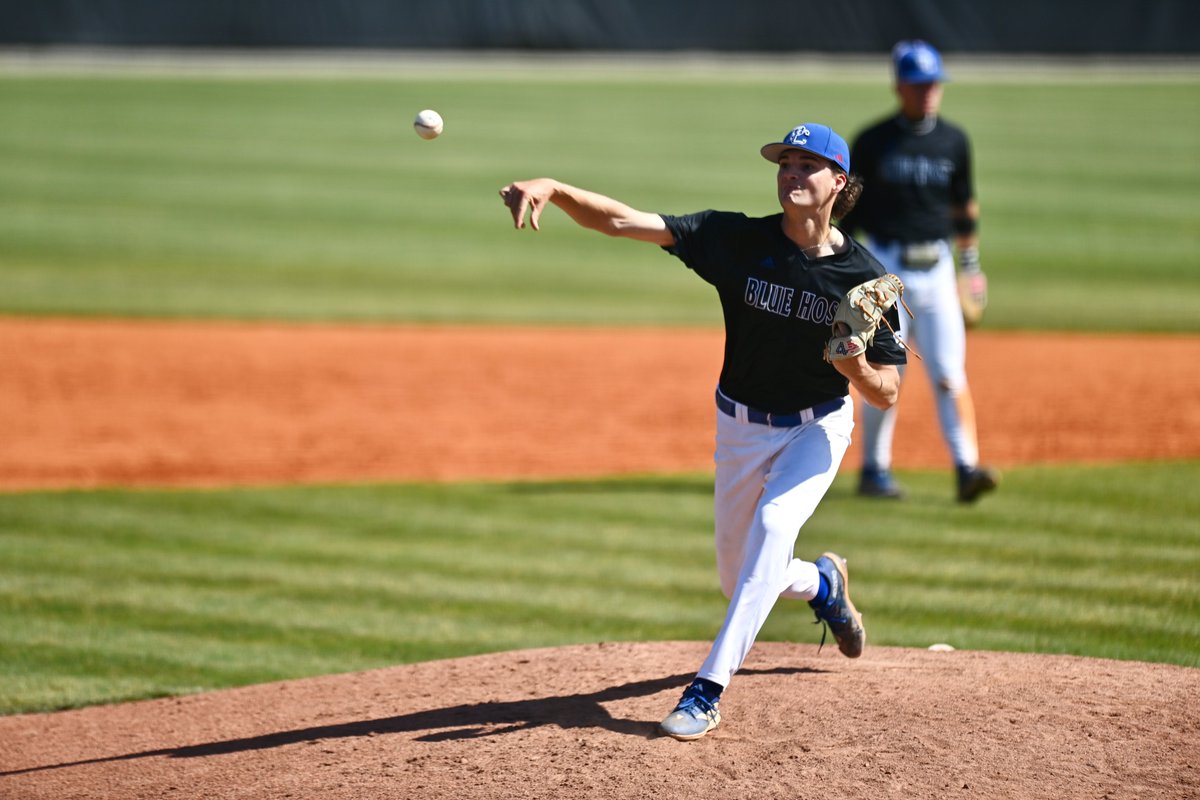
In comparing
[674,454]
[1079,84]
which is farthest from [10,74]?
[674,454]

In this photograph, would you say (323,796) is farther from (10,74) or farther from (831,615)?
(10,74)

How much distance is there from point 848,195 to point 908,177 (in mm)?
3349

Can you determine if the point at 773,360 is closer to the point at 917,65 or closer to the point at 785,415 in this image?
the point at 785,415

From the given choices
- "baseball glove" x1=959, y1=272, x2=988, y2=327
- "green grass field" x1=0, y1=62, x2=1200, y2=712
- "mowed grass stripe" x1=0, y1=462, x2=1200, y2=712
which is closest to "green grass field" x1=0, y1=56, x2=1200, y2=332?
"green grass field" x1=0, y1=62, x2=1200, y2=712

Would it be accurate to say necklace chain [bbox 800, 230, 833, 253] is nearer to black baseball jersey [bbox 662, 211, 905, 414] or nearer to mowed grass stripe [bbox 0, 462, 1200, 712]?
black baseball jersey [bbox 662, 211, 905, 414]

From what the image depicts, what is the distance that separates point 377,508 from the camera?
8508 millimetres

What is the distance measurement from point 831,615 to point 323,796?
191cm

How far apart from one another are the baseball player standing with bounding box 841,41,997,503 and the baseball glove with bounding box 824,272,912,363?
3.53 m

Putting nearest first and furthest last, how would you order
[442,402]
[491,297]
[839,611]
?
[839,611] → [442,402] → [491,297]

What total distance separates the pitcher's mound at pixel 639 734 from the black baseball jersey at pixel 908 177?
3154 millimetres

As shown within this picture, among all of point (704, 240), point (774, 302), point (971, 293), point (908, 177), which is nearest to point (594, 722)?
point (774, 302)

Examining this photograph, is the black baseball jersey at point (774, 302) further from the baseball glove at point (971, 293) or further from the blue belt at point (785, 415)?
the baseball glove at point (971, 293)

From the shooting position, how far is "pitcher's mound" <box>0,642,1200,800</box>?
4152mm

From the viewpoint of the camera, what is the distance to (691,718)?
4.39 meters
